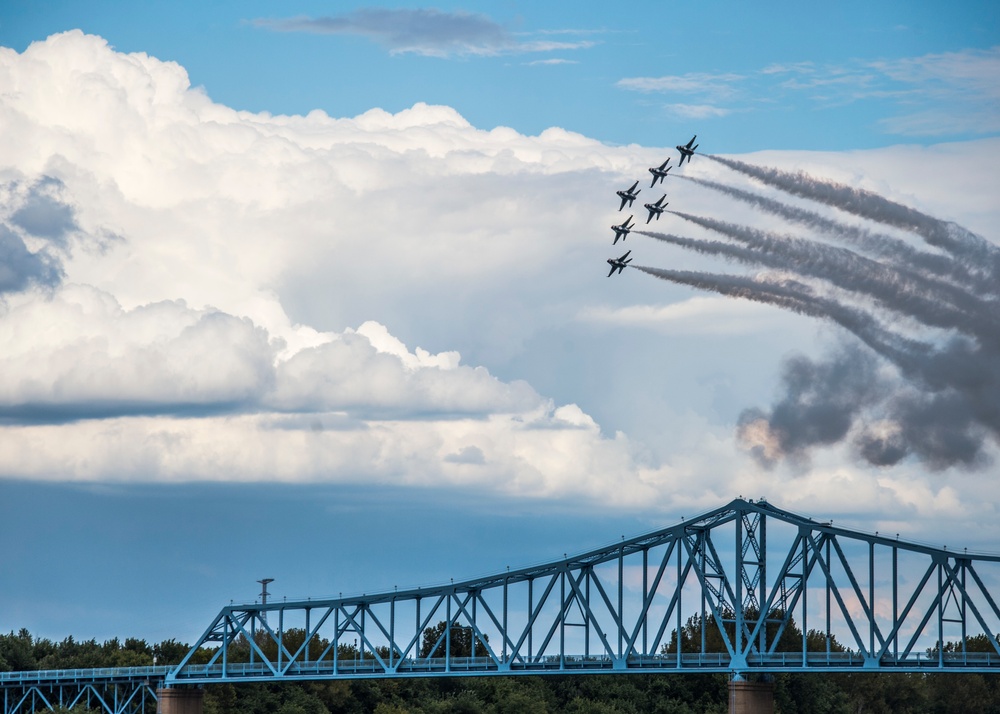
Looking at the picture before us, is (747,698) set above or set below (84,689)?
below

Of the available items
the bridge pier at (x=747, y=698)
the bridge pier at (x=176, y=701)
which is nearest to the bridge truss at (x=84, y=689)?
the bridge pier at (x=176, y=701)

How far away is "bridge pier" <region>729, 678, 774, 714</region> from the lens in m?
145

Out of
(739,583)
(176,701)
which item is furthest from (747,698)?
(176,701)

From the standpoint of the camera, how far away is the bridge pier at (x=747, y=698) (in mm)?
144875

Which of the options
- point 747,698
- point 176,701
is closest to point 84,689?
point 176,701

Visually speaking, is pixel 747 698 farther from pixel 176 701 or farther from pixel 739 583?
pixel 176 701

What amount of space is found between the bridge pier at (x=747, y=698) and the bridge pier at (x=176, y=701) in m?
53.0

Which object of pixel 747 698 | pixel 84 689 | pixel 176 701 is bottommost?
pixel 747 698

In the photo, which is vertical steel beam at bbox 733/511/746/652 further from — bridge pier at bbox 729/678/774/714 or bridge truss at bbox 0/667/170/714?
bridge truss at bbox 0/667/170/714

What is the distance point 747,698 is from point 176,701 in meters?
55.6

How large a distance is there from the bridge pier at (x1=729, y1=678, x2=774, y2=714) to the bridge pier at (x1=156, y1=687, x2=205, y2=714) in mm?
52970

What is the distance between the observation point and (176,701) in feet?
516

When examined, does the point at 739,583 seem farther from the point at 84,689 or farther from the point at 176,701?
the point at 84,689

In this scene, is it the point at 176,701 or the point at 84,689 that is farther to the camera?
the point at 84,689
